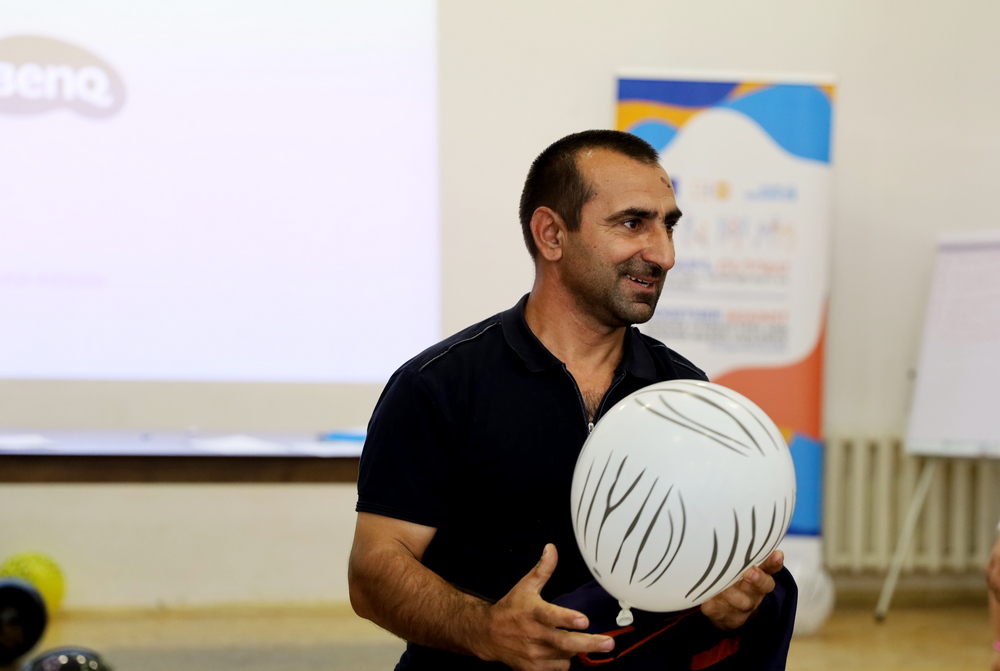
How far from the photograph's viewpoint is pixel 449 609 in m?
1.27

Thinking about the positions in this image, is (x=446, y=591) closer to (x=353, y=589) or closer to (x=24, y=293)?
(x=353, y=589)

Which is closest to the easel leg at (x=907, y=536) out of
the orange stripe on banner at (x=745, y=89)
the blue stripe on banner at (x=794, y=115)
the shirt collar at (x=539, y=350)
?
the blue stripe on banner at (x=794, y=115)

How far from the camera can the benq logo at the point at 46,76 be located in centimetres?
343

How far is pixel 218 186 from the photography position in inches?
139

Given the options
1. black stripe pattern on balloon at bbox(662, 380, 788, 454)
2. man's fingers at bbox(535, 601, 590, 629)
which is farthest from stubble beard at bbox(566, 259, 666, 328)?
man's fingers at bbox(535, 601, 590, 629)

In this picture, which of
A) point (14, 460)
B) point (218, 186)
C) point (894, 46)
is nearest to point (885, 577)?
point (894, 46)

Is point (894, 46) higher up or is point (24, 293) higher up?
point (894, 46)

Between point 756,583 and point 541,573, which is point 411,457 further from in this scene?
point 756,583

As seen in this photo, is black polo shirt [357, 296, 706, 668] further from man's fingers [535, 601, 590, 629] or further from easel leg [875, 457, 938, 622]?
easel leg [875, 457, 938, 622]

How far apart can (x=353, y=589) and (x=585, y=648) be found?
0.46 metres

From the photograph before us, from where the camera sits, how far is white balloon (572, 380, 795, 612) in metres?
1.10

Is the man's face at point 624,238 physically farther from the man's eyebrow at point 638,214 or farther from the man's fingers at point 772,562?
the man's fingers at point 772,562

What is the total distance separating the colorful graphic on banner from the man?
2.03 meters

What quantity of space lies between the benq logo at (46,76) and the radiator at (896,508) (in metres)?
3.24
